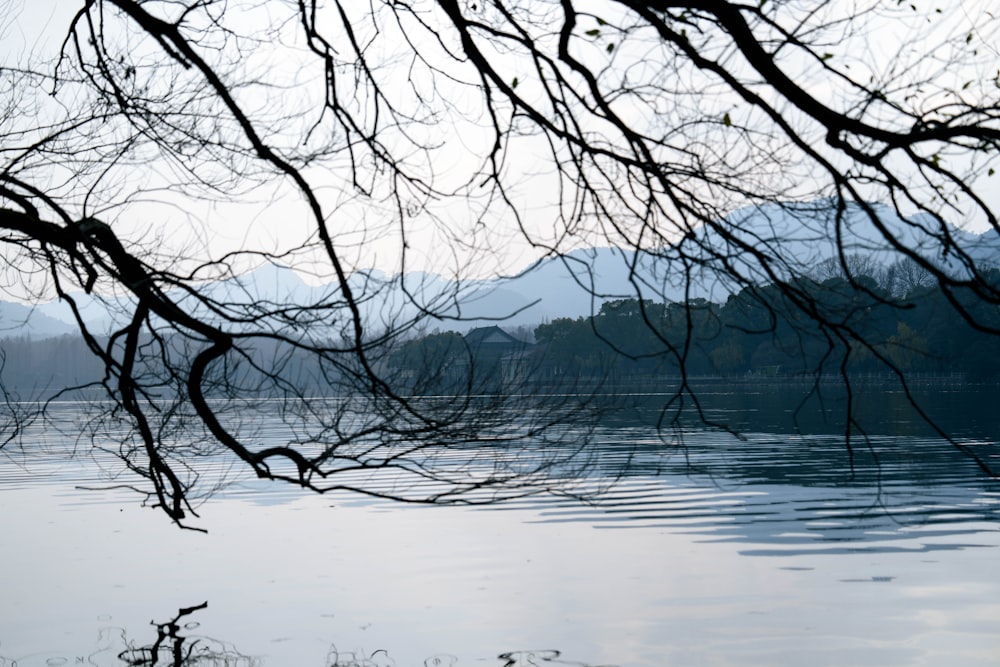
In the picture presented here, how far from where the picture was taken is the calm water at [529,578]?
12000mm

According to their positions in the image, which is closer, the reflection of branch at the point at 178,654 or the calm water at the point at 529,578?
the reflection of branch at the point at 178,654

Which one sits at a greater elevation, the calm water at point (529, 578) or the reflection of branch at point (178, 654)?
the calm water at point (529, 578)

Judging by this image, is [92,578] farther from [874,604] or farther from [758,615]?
[874,604]

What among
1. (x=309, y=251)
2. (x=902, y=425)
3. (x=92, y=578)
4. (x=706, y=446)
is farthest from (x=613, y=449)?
(x=309, y=251)

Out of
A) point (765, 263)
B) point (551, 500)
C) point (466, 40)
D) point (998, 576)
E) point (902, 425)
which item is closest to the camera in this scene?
point (765, 263)

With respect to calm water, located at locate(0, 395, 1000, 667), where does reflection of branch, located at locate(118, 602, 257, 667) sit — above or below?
below

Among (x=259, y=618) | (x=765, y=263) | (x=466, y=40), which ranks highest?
(x=466, y=40)

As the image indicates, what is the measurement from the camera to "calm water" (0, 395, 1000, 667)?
12000mm

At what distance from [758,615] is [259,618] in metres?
5.69

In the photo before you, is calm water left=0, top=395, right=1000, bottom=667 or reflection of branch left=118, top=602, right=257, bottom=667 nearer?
reflection of branch left=118, top=602, right=257, bottom=667

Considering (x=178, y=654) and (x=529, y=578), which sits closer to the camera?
Answer: (x=178, y=654)

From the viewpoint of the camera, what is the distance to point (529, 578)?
1578cm

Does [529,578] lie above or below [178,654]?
above

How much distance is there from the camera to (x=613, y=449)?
3931 centimetres
